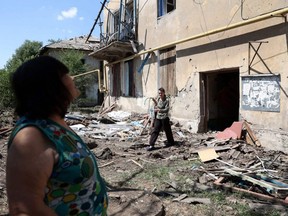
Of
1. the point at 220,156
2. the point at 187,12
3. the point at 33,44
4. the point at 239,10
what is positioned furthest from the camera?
the point at 33,44

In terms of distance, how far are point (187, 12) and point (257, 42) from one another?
3.62 m

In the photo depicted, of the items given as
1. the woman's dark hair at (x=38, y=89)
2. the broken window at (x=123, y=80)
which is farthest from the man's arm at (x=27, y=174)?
the broken window at (x=123, y=80)

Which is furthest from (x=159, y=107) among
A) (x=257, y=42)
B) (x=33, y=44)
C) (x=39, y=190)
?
(x=33, y=44)

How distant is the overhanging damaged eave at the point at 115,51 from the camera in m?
14.7

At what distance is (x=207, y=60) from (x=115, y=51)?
704 centimetres

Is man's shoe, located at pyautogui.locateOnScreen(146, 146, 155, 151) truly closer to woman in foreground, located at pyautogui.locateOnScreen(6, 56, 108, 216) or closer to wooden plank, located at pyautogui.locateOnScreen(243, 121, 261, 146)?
wooden plank, located at pyautogui.locateOnScreen(243, 121, 261, 146)

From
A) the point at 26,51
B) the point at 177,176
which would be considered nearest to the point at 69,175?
the point at 177,176

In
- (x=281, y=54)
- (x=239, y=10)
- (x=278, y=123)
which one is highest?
(x=239, y=10)

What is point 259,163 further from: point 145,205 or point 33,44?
point 33,44

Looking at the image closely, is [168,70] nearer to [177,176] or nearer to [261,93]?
[261,93]

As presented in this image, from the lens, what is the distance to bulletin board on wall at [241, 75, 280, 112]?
770 cm

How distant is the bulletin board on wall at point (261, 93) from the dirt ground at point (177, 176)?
104cm

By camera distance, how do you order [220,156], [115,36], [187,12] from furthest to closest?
[115,36] < [187,12] < [220,156]

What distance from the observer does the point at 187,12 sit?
1096 centimetres
